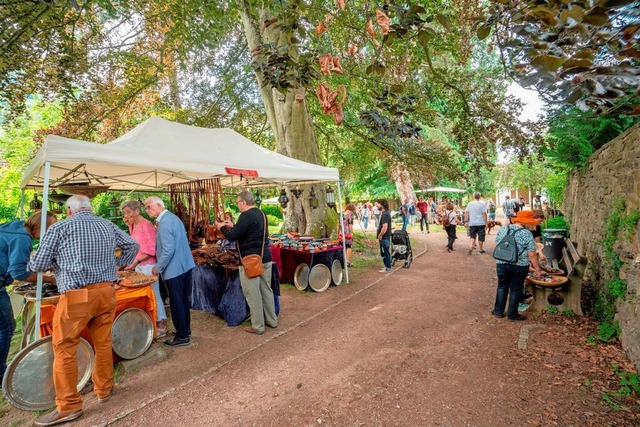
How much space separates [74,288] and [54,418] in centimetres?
108

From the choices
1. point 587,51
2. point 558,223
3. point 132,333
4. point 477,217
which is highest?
point 587,51

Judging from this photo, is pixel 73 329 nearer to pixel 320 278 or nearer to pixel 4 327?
pixel 4 327

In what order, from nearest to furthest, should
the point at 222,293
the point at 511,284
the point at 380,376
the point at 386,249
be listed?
the point at 380,376 → the point at 511,284 → the point at 222,293 → the point at 386,249

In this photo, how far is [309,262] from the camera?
635cm

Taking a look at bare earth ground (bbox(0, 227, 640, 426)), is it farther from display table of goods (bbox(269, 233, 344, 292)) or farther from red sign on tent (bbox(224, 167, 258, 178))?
red sign on tent (bbox(224, 167, 258, 178))

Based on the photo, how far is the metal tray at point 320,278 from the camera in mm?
6297

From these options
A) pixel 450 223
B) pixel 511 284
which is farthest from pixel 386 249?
pixel 450 223

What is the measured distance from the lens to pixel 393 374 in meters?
3.25

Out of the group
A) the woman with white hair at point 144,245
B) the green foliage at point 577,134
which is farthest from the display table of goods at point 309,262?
the green foliage at point 577,134

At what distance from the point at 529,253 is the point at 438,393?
8.58 feet

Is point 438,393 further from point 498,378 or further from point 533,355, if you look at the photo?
point 533,355

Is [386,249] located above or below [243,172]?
below

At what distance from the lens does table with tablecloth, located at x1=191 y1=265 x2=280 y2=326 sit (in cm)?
479

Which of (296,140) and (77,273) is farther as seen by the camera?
(296,140)
